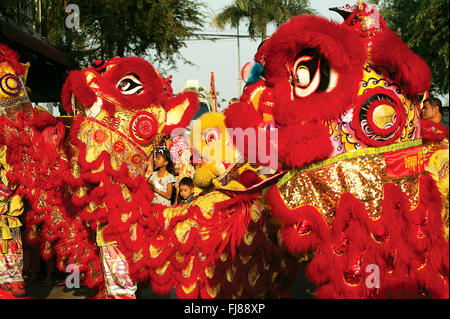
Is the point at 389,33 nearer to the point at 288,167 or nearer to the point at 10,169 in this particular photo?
the point at 288,167

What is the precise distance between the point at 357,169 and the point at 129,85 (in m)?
1.75

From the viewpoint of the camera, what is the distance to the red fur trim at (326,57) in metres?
2.35

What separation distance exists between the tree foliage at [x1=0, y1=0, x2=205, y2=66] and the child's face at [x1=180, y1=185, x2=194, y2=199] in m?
6.97

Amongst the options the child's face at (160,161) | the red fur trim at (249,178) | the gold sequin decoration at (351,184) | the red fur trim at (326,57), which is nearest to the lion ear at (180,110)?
the red fur trim at (249,178)

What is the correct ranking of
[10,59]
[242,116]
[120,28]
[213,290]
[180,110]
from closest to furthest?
[242,116] → [213,290] → [180,110] → [10,59] → [120,28]

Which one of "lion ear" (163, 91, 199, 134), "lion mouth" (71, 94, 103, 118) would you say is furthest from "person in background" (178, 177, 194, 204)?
"lion mouth" (71, 94, 103, 118)

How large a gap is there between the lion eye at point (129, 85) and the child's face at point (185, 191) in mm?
1755

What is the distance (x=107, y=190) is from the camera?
3217mm

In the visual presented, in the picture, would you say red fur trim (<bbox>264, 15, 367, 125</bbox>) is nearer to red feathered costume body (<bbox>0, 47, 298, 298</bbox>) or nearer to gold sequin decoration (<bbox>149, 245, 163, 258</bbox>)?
red feathered costume body (<bbox>0, 47, 298, 298</bbox>)

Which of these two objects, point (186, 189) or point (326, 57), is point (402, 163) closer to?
point (326, 57)

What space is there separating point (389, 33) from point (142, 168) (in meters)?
1.81

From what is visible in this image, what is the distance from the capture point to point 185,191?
16.5 ft

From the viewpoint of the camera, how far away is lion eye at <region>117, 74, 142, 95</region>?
11.3ft

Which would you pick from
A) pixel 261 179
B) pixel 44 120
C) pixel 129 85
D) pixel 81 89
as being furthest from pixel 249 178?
pixel 44 120
